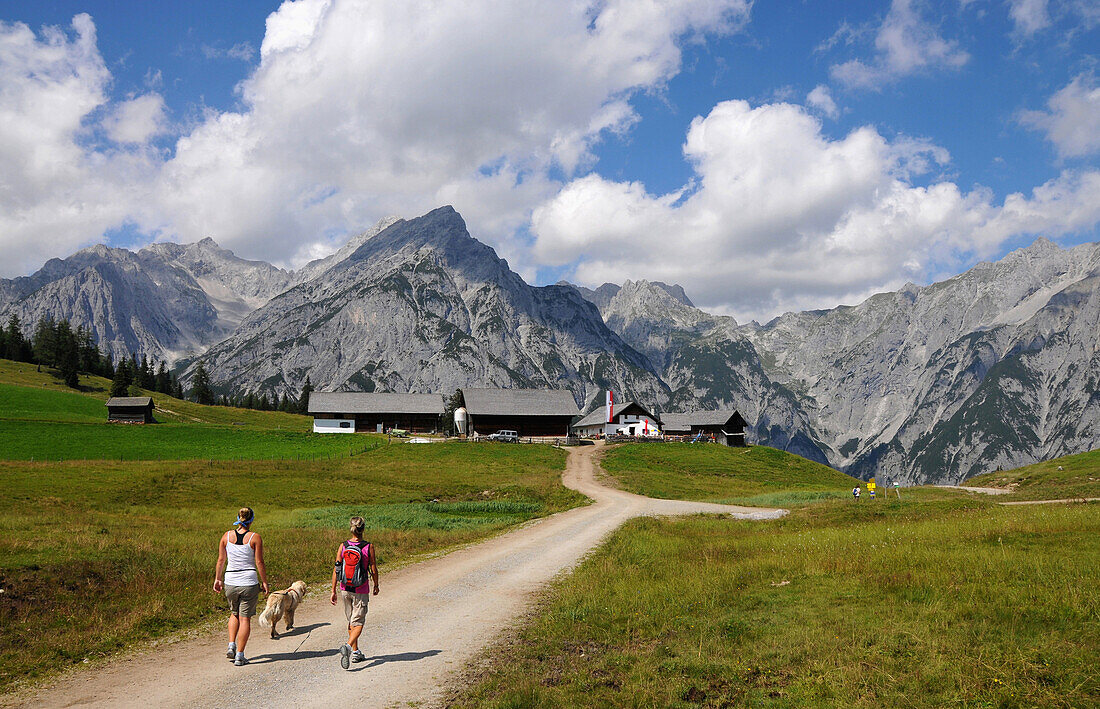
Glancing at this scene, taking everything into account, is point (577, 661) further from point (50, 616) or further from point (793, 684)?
point (50, 616)

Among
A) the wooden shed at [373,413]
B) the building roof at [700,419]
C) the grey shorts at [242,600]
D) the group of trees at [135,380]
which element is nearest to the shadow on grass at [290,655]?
the grey shorts at [242,600]

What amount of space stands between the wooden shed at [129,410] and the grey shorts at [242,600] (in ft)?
378

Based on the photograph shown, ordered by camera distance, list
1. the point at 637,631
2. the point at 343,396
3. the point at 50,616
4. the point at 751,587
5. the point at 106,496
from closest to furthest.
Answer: the point at 637,631 → the point at 50,616 → the point at 751,587 → the point at 106,496 → the point at 343,396

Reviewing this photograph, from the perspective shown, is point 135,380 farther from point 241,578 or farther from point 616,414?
point 241,578

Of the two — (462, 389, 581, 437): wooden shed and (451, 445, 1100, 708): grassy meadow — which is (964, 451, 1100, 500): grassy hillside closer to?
(451, 445, 1100, 708): grassy meadow

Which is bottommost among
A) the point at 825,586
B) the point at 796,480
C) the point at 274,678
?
the point at 796,480

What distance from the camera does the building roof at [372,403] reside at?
116 m

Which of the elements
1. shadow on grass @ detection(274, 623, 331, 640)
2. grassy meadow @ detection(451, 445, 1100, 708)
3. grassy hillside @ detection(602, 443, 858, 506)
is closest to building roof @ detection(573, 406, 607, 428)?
grassy hillside @ detection(602, 443, 858, 506)

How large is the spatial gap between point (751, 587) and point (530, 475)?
48058 mm

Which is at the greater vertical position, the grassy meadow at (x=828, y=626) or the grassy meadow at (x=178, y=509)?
the grassy meadow at (x=828, y=626)

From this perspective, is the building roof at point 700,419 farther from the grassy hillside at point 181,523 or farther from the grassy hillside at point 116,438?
the grassy hillside at point 116,438

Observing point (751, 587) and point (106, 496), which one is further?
point (106, 496)

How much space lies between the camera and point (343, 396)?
121m

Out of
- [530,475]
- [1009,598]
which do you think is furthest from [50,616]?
[530,475]
